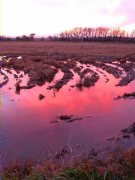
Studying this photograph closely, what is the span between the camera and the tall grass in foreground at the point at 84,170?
24.2 feet

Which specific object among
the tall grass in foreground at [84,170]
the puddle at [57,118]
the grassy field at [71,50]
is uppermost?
the tall grass in foreground at [84,170]

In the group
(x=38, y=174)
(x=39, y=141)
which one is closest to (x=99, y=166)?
(x=38, y=174)

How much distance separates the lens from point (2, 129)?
1391 centimetres

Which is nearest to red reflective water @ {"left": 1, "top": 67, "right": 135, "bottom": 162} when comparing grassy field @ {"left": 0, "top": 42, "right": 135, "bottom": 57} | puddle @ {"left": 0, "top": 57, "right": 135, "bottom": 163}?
puddle @ {"left": 0, "top": 57, "right": 135, "bottom": 163}

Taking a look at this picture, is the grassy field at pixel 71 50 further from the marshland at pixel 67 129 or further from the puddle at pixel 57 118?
the puddle at pixel 57 118

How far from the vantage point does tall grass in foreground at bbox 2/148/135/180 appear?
7.36m

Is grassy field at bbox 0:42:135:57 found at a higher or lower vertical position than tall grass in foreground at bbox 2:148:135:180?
lower

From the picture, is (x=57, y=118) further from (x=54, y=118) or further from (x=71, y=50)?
(x=71, y=50)

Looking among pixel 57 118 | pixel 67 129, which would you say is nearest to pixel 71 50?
pixel 57 118

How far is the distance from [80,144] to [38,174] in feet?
14.6

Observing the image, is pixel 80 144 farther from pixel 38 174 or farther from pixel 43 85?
pixel 43 85

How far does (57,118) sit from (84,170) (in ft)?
26.4

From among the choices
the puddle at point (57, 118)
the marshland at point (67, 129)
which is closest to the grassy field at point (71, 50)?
the marshland at point (67, 129)

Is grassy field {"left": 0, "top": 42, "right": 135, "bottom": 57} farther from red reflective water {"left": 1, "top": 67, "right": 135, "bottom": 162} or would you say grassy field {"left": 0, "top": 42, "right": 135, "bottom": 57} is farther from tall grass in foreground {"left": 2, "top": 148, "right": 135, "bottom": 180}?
tall grass in foreground {"left": 2, "top": 148, "right": 135, "bottom": 180}
